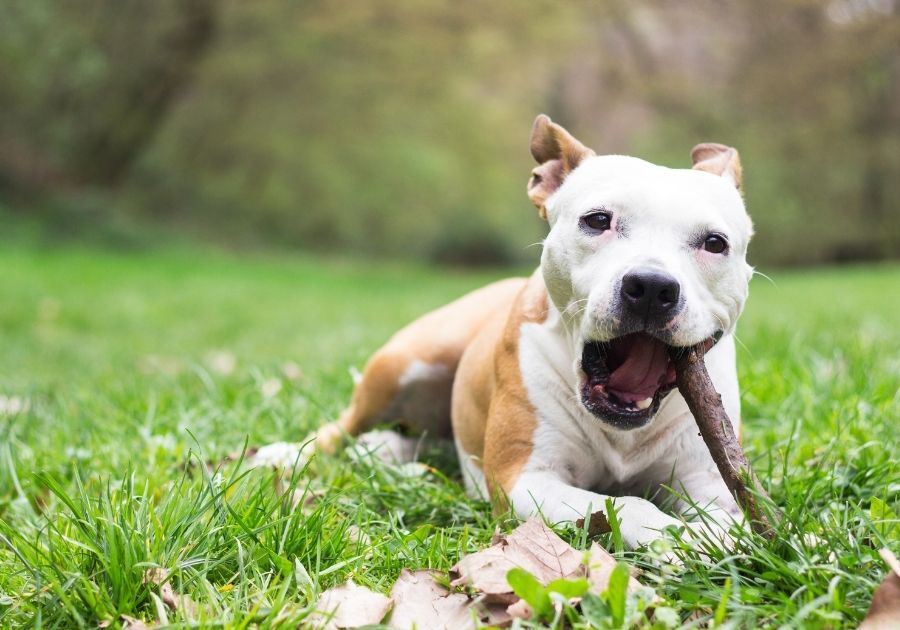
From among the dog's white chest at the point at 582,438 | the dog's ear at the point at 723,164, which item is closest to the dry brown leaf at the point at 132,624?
the dog's white chest at the point at 582,438

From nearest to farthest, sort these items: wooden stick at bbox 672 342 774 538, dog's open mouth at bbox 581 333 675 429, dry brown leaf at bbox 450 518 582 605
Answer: dry brown leaf at bbox 450 518 582 605 → wooden stick at bbox 672 342 774 538 → dog's open mouth at bbox 581 333 675 429

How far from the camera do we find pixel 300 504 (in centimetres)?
210

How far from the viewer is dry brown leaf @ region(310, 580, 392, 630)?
68.3 inches

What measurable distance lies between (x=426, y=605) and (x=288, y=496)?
49 centimetres

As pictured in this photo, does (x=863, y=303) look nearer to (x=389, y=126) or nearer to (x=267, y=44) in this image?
(x=267, y=44)

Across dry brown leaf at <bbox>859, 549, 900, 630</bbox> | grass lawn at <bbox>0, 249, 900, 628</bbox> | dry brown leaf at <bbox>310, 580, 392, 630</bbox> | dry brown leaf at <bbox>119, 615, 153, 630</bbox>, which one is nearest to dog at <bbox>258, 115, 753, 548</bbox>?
grass lawn at <bbox>0, 249, 900, 628</bbox>

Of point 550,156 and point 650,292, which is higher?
point 550,156

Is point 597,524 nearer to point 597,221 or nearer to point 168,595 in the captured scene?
point 597,221

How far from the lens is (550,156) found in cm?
273

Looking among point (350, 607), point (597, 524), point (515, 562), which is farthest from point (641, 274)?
point (350, 607)

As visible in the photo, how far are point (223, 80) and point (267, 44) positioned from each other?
5.23ft

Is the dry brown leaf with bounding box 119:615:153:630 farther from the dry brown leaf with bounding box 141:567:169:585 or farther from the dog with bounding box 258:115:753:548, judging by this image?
the dog with bounding box 258:115:753:548

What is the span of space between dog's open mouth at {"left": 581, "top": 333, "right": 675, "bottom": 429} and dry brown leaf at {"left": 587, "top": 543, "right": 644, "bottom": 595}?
0.38m

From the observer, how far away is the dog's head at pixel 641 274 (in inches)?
82.4
